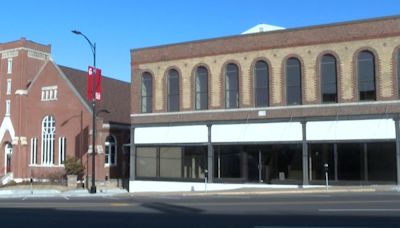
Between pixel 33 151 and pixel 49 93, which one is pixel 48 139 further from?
pixel 49 93

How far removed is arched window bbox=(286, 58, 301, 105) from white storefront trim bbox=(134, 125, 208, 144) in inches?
228

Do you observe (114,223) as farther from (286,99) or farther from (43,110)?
(43,110)

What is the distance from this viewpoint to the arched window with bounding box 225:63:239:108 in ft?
115

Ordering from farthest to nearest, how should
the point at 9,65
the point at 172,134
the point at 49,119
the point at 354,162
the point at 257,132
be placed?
the point at 9,65 < the point at 49,119 < the point at 172,134 < the point at 257,132 < the point at 354,162

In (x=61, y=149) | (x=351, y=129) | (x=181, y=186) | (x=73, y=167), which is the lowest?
(x=181, y=186)

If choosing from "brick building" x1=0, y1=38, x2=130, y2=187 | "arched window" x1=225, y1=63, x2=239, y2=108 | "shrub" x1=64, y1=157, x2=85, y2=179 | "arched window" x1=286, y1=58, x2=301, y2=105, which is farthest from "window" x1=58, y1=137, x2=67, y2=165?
"arched window" x1=286, y1=58, x2=301, y2=105

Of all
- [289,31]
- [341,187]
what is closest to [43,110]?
[289,31]

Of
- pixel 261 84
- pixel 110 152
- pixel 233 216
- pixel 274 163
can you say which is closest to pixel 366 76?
pixel 261 84

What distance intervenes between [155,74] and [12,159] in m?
22.9

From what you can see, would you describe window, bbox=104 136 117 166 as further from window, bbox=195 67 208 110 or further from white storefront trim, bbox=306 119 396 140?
white storefront trim, bbox=306 119 396 140

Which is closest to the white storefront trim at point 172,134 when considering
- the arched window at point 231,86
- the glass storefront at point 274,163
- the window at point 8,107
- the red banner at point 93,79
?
the glass storefront at point 274,163

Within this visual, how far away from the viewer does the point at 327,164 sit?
31.6 m

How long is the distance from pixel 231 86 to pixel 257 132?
348 cm

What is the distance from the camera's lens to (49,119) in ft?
171
